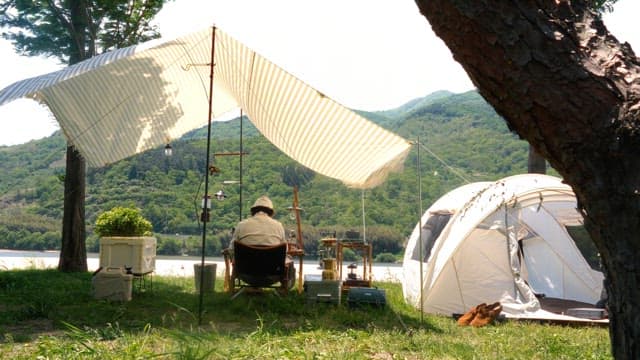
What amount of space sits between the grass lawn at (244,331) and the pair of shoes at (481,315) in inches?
5.6

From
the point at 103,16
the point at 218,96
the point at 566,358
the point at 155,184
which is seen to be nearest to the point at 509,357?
the point at 566,358

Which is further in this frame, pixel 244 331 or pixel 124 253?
pixel 124 253

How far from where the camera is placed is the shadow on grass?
16.4 feet

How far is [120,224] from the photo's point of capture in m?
7.24

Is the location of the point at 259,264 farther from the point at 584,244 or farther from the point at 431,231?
the point at 584,244

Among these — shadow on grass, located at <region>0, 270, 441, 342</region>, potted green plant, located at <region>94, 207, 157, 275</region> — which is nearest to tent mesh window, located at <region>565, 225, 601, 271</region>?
shadow on grass, located at <region>0, 270, 441, 342</region>

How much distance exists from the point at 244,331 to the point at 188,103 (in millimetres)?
3710

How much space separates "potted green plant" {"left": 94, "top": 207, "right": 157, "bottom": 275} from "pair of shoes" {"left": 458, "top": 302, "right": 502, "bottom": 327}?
11.1 feet

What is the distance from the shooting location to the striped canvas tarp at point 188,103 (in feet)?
19.4

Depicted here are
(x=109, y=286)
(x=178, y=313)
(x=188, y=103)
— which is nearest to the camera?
(x=178, y=313)

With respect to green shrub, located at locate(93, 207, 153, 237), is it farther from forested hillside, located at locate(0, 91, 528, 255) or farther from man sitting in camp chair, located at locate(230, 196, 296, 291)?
forested hillside, located at locate(0, 91, 528, 255)

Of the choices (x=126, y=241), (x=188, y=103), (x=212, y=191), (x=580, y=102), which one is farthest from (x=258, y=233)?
(x=212, y=191)

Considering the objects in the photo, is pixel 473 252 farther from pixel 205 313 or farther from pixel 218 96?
pixel 218 96

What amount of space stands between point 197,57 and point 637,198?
5912 millimetres
